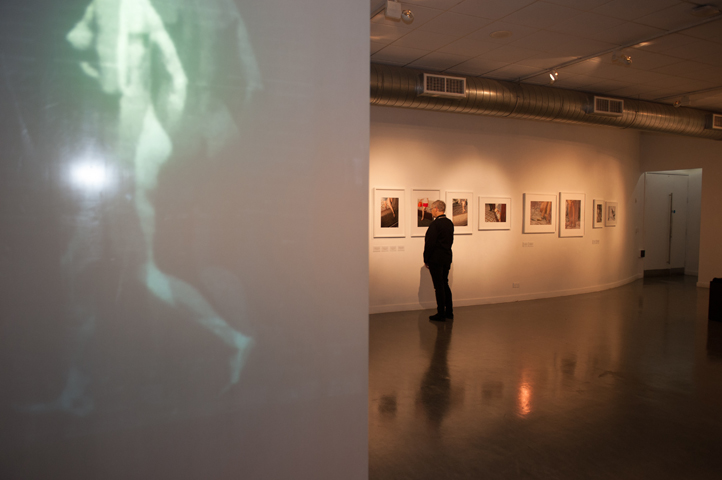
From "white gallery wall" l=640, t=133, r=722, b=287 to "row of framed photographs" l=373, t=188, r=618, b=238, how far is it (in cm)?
213

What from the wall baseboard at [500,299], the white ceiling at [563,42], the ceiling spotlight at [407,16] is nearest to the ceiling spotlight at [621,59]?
the white ceiling at [563,42]

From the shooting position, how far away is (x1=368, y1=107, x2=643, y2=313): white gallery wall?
830 centimetres

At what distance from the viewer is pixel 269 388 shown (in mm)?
2234

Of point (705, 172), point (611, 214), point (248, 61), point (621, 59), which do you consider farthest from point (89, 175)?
point (705, 172)

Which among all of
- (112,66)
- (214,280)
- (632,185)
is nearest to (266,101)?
(112,66)

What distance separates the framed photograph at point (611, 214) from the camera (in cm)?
1128

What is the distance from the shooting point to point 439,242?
7.77 m

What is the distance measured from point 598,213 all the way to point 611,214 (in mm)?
627

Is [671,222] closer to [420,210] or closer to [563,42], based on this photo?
[420,210]

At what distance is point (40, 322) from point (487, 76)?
7.72 m

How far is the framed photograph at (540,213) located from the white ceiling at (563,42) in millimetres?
2241

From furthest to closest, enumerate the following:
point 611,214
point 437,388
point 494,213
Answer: point 611,214 < point 494,213 < point 437,388

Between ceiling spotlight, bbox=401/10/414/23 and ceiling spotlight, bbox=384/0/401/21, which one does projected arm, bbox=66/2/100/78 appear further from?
ceiling spotlight, bbox=401/10/414/23

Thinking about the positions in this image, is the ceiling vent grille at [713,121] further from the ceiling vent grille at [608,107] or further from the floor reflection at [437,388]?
the floor reflection at [437,388]
